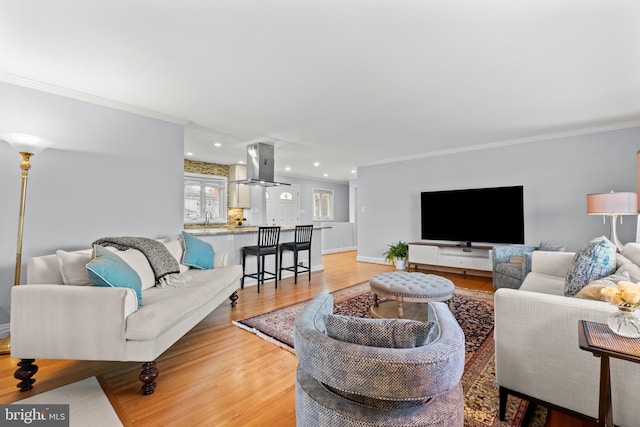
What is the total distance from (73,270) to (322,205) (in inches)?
312

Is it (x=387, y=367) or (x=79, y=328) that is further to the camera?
(x=79, y=328)

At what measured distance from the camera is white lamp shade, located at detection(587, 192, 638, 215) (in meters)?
3.24

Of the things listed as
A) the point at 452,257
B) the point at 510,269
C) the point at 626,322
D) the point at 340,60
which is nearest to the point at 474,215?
the point at 452,257

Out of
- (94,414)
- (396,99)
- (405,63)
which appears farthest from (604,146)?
(94,414)

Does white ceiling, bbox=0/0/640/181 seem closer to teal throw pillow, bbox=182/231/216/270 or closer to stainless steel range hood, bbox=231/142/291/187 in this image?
stainless steel range hood, bbox=231/142/291/187

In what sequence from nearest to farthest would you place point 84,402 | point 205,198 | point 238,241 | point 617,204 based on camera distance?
point 84,402 → point 617,204 → point 238,241 → point 205,198

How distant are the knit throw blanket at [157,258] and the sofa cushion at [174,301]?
0.09 metres

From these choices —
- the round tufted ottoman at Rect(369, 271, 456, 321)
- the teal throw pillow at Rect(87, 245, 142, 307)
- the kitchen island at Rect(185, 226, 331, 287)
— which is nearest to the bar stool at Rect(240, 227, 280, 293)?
the kitchen island at Rect(185, 226, 331, 287)

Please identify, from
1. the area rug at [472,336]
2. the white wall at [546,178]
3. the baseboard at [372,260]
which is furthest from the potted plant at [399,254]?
the area rug at [472,336]

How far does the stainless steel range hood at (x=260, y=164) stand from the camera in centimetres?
507

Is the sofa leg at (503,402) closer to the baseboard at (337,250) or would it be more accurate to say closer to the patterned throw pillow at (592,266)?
the patterned throw pillow at (592,266)

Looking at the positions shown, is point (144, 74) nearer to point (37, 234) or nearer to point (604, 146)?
point (37, 234)

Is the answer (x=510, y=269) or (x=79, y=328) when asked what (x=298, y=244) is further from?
(x=79, y=328)

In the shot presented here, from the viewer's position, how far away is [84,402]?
176cm
